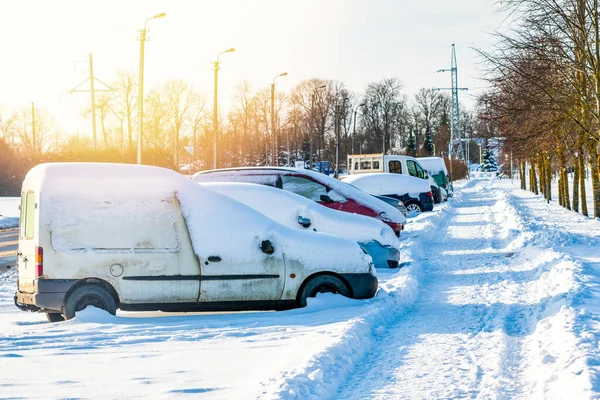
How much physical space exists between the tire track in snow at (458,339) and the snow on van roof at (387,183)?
40.0 feet

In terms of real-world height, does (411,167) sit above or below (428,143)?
below

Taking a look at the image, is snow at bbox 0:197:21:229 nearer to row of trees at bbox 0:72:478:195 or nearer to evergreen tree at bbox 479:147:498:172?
row of trees at bbox 0:72:478:195

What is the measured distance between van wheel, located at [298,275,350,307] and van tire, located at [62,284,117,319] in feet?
7.18

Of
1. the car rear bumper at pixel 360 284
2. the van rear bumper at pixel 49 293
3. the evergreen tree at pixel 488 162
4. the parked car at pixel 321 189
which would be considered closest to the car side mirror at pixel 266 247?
the car rear bumper at pixel 360 284

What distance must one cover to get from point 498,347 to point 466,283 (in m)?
4.57

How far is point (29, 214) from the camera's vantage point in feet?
28.9

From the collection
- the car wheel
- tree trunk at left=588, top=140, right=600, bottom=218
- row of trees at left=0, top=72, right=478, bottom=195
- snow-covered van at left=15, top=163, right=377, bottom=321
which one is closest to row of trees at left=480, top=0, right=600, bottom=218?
tree trunk at left=588, top=140, right=600, bottom=218

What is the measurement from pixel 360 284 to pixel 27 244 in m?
3.89

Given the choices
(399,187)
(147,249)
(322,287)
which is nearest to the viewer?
(147,249)

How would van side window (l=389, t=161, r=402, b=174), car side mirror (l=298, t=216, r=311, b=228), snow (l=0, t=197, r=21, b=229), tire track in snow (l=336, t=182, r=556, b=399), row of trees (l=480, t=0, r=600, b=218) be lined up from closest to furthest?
tire track in snow (l=336, t=182, r=556, b=399) → car side mirror (l=298, t=216, r=311, b=228) → row of trees (l=480, t=0, r=600, b=218) → snow (l=0, t=197, r=21, b=229) → van side window (l=389, t=161, r=402, b=174)

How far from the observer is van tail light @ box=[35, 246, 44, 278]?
8.45m

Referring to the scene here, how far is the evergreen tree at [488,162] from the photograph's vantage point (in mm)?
134250

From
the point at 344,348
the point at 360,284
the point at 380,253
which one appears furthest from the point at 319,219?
the point at 344,348

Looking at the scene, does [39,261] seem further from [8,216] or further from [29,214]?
[8,216]
